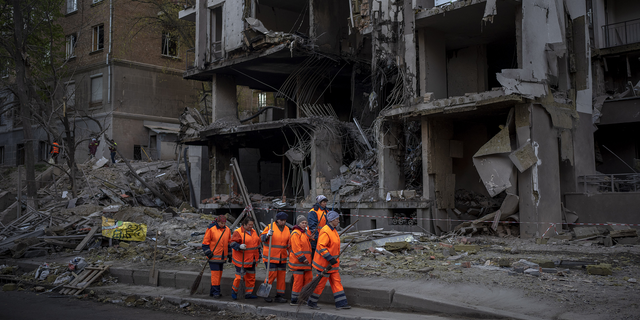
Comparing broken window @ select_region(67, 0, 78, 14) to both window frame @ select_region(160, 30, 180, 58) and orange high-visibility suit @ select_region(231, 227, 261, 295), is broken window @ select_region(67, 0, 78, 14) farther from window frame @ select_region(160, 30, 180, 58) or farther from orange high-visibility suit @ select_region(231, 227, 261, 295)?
orange high-visibility suit @ select_region(231, 227, 261, 295)

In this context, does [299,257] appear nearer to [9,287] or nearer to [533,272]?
[533,272]

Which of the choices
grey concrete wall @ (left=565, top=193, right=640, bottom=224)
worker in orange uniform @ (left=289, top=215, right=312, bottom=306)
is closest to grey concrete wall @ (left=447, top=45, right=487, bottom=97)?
grey concrete wall @ (left=565, top=193, right=640, bottom=224)

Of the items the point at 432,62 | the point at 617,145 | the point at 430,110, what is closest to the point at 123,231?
the point at 430,110

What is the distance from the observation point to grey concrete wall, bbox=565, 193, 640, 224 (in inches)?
591

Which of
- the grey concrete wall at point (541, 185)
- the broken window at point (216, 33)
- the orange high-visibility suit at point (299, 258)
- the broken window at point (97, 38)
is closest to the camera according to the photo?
the orange high-visibility suit at point (299, 258)

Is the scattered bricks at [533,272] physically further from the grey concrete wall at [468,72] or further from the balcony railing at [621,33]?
the balcony railing at [621,33]

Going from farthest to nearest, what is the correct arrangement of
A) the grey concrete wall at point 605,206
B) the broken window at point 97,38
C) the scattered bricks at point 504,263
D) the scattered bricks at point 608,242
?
the broken window at point 97,38
the grey concrete wall at point 605,206
the scattered bricks at point 608,242
the scattered bricks at point 504,263

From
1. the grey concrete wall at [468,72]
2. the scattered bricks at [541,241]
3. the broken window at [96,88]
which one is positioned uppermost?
the broken window at [96,88]

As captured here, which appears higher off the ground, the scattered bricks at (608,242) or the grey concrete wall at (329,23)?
the grey concrete wall at (329,23)

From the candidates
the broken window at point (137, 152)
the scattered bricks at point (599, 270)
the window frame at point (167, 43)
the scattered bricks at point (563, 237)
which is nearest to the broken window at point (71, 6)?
the window frame at point (167, 43)

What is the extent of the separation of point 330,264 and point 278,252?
124 centimetres

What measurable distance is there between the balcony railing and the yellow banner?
20.1 metres

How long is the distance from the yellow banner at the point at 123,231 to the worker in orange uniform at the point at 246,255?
7.40 metres

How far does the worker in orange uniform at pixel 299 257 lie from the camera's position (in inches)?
324
